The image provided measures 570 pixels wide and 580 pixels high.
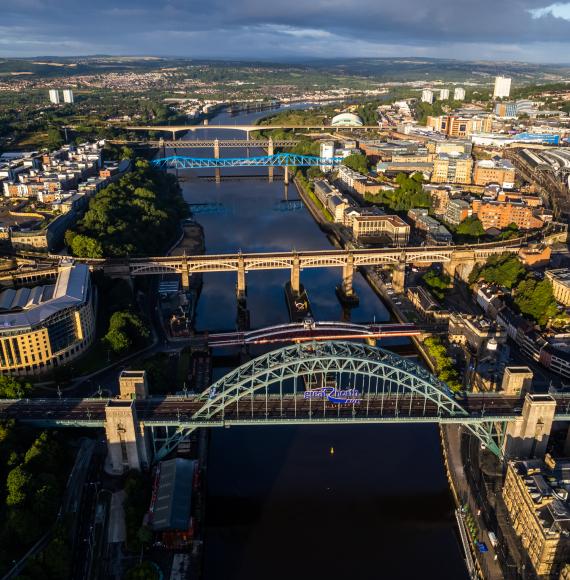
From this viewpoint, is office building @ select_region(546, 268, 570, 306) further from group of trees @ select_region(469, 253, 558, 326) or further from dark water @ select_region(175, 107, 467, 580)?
dark water @ select_region(175, 107, 467, 580)

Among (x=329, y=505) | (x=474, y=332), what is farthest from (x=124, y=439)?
(x=474, y=332)

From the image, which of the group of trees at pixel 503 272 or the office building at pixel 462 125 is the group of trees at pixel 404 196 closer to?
the group of trees at pixel 503 272

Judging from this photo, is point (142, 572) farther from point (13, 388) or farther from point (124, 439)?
point (13, 388)

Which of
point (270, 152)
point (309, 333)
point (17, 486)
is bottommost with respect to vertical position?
point (309, 333)

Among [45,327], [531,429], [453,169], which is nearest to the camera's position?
[531,429]

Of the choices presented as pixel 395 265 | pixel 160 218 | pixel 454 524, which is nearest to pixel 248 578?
pixel 454 524

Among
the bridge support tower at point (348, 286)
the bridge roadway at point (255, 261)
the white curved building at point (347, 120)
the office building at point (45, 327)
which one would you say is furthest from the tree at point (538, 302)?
the white curved building at point (347, 120)

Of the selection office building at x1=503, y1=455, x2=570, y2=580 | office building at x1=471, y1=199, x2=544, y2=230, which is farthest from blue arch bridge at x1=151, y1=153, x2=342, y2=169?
office building at x1=503, y1=455, x2=570, y2=580
